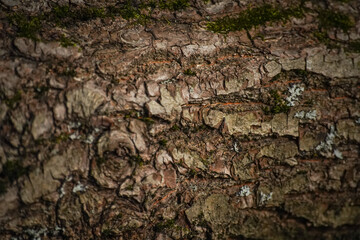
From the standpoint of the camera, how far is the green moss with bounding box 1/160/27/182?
7.44 feet

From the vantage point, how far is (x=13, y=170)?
2.28 metres

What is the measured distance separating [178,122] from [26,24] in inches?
65.0

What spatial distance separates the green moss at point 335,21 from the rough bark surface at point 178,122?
19 millimetres

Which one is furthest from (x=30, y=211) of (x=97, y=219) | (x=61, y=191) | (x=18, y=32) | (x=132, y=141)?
(x=18, y=32)

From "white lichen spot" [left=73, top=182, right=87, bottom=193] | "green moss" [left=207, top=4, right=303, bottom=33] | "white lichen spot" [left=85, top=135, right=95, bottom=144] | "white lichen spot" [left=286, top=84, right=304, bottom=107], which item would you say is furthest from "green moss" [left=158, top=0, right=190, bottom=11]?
"white lichen spot" [left=73, top=182, right=87, bottom=193]

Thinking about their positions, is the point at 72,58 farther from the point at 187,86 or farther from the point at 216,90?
the point at 216,90

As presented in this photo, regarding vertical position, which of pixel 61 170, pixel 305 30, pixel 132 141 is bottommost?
pixel 61 170

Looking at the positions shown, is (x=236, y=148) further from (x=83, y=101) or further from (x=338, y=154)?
(x=83, y=101)

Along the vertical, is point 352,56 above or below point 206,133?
above

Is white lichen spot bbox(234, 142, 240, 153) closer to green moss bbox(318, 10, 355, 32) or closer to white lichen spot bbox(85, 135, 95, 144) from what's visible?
white lichen spot bbox(85, 135, 95, 144)

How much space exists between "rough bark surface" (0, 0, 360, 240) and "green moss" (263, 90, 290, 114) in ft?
0.03

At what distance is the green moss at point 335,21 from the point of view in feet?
9.00

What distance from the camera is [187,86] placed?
2.50 metres

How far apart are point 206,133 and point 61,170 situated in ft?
4.36
